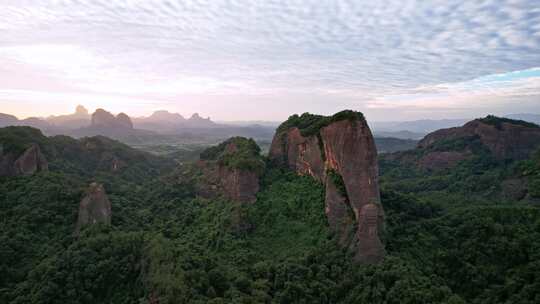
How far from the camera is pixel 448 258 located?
26125 millimetres

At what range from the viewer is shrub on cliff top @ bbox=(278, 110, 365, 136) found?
2797cm

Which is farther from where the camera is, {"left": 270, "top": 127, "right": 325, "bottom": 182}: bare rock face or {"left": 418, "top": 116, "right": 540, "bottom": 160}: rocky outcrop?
{"left": 418, "top": 116, "right": 540, "bottom": 160}: rocky outcrop

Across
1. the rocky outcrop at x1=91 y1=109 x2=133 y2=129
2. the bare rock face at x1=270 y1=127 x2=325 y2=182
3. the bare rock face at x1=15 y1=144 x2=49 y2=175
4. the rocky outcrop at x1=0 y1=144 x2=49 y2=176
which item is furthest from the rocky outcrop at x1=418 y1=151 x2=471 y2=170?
the rocky outcrop at x1=91 y1=109 x2=133 y2=129

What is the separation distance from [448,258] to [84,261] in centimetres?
2729

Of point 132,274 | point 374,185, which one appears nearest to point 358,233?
point 374,185

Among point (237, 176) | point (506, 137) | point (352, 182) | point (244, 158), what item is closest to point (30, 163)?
point (237, 176)

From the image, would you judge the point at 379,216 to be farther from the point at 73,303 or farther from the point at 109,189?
the point at 109,189

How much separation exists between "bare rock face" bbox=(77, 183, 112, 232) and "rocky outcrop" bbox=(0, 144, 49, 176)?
10.4m

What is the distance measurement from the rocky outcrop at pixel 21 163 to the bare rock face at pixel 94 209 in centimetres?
1039

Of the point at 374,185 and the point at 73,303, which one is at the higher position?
the point at 374,185

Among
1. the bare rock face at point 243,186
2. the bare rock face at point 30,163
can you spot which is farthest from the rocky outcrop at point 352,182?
the bare rock face at point 30,163

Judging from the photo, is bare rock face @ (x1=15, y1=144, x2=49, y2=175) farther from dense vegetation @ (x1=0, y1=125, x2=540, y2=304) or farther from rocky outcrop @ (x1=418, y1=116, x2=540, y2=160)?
rocky outcrop @ (x1=418, y1=116, x2=540, y2=160)

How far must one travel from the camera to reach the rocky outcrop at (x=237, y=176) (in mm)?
36938

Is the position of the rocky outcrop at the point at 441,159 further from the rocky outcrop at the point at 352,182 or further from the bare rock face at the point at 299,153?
the rocky outcrop at the point at 352,182
